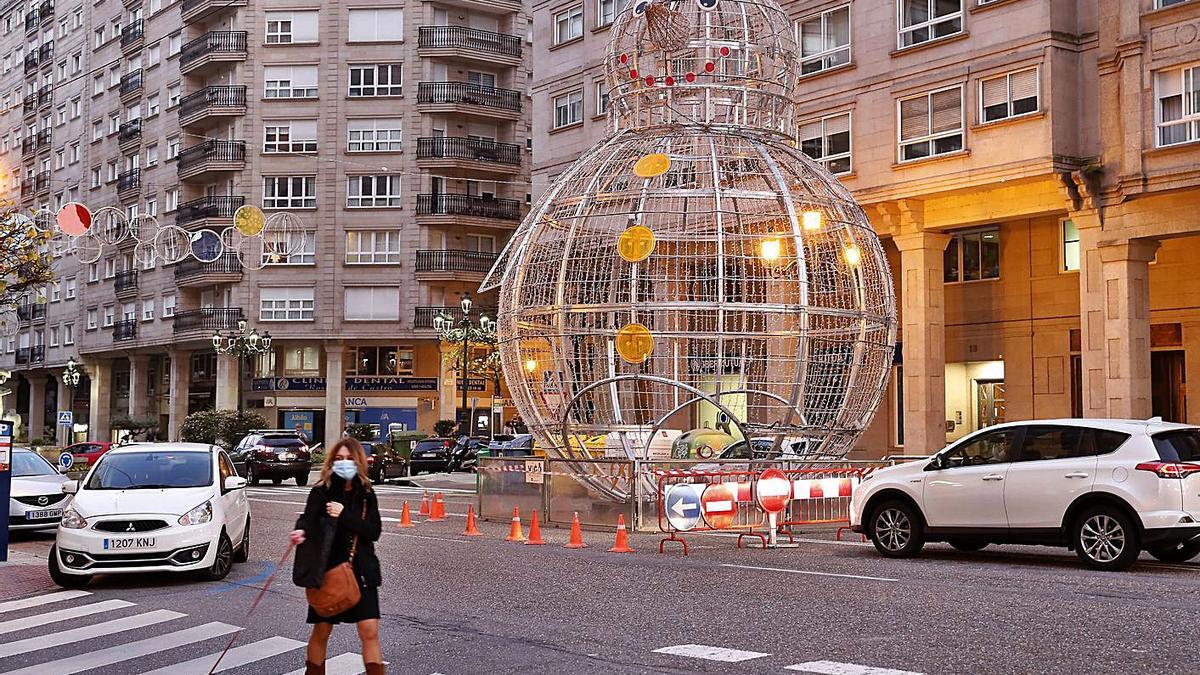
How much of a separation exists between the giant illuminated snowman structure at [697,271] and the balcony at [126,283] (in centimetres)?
5790

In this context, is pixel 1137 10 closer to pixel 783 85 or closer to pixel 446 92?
pixel 783 85

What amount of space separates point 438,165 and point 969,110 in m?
39.5

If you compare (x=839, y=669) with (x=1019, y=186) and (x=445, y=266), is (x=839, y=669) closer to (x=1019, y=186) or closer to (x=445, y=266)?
(x=1019, y=186)

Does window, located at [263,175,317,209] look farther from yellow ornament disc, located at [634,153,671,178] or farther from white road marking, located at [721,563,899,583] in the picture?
white road marking, located at [721,563,899,583]

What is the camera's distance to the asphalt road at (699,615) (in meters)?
8.92

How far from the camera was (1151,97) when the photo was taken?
27375mm

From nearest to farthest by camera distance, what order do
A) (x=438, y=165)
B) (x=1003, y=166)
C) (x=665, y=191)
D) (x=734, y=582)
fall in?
1. (x=734, y=582)
2. (x=665, y=191)
3. (x=1003, y=166)
4. (x=438, y=165)

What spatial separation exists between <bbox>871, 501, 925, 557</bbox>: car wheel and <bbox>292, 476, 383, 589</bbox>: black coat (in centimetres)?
944

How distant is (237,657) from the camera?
9.38 m

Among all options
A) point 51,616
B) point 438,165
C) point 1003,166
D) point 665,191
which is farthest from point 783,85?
point 438,165

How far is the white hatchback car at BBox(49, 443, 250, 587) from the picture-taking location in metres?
13.7

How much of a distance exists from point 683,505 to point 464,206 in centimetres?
4955

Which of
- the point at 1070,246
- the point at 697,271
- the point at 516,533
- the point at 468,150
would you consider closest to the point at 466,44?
the point at 468,150

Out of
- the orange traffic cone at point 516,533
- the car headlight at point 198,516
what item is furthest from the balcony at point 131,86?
the car headlight at point 198,516
